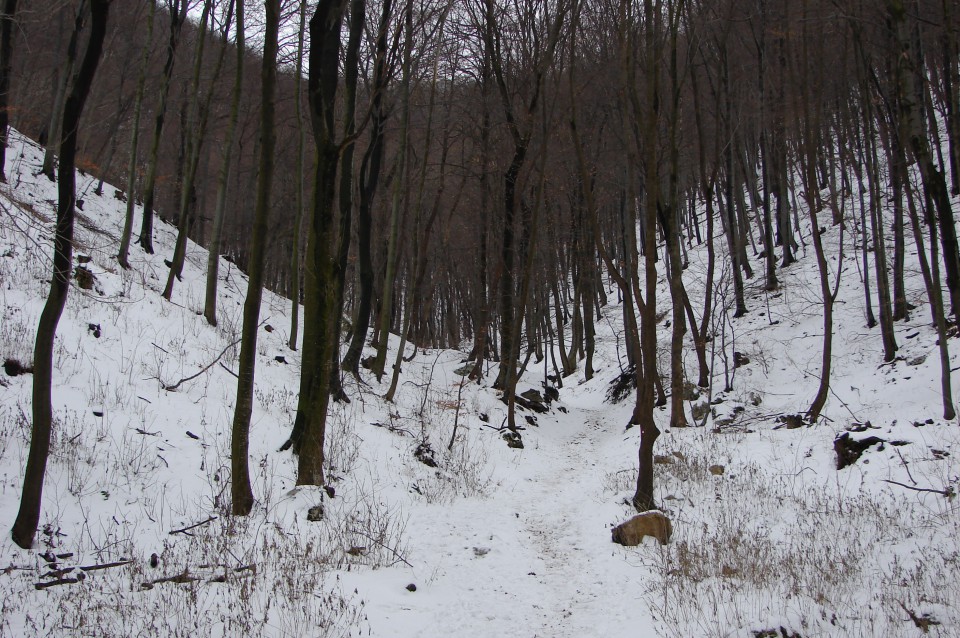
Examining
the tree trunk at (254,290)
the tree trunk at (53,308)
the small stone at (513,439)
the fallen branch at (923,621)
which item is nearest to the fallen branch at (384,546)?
the tree trunk at (254,290)

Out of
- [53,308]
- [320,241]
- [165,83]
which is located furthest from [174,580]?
[165,83]

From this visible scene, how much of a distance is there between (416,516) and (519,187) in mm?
11169

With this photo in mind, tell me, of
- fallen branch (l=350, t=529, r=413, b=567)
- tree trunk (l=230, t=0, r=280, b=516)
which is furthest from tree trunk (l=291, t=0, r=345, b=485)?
fallen branch (l=350, t=529, r=413, b=567)

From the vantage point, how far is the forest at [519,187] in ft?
21.9

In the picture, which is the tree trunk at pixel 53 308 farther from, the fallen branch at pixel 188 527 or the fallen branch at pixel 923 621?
the fallen branch at pixel 923 621

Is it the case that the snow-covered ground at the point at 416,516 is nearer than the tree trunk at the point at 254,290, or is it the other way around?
the snow-covered ground at the point at 416,516

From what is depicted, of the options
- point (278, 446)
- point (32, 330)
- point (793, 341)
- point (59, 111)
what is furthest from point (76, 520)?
point (59, 111)

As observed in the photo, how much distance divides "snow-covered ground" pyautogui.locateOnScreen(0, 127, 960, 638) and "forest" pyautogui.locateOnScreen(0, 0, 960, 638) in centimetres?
19

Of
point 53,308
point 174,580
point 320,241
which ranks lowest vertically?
point 174,580

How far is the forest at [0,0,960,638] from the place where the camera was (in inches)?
263

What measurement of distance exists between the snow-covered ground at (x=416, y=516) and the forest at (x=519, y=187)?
0.19 metres

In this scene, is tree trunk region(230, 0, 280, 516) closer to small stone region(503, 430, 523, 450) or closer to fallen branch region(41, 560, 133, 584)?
fallen branch region(41, 560, 133, 584)

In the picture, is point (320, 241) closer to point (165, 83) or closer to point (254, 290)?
point (254, 290)

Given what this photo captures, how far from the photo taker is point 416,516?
6.82 m
